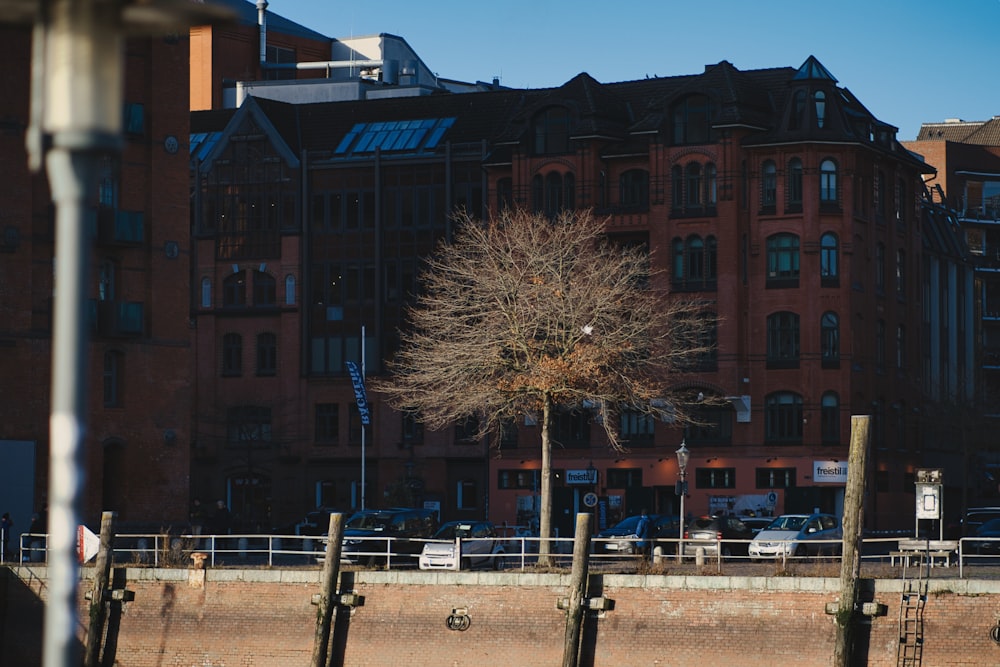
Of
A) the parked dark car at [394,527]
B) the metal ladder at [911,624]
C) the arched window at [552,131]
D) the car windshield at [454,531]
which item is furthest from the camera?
the arched window at [552,131]

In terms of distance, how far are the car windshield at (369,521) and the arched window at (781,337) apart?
95.4 feet

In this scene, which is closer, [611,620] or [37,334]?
[611,620]

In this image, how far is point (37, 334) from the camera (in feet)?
223

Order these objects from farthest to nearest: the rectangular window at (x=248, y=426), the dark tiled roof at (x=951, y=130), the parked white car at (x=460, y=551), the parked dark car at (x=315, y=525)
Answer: the dark tiled roof at (x=951, y=130) → the rectangular window at (x=248, y=426) → the parked dark car at (x=315, y=525) → the parked white car at (x=460, y=551)

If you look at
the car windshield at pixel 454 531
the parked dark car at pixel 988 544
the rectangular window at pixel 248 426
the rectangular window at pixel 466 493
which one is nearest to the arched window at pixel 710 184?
the rectangular window at pixel 466 493

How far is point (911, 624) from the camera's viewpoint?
42562 mm

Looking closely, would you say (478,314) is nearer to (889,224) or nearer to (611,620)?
(611,620)

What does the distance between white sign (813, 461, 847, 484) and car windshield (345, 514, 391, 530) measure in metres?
28.3

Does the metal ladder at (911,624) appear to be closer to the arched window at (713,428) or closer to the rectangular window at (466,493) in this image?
the arched window at (713,428)

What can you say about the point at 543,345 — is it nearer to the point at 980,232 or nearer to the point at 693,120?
the point at 693,120

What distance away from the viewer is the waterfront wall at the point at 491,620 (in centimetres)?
4300

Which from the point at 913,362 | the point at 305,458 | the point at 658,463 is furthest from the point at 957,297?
the point at 305,458

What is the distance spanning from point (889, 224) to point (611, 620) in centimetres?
4836

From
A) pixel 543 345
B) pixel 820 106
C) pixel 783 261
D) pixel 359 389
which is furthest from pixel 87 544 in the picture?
pixel 820 106
